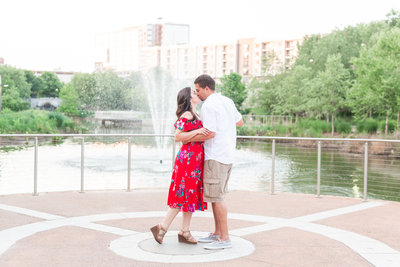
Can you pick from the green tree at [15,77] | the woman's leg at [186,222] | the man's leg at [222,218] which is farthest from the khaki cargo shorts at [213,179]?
the green tree at [15,77]

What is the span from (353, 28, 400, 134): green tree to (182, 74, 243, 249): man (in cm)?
3326

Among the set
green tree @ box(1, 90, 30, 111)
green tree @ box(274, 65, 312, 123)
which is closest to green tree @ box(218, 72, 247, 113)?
green tree @ box(274, 65, 312, 123)

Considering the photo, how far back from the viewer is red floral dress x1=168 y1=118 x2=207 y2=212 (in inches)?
199

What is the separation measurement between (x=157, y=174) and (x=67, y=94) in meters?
60.3

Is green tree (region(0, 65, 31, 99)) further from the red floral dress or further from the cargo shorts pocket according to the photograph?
the cargo shorts pocket

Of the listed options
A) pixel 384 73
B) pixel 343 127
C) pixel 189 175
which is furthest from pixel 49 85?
pixel 189 175

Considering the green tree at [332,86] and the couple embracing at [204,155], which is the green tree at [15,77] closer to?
A: the green tree at [332,86]

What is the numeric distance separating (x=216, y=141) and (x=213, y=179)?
38 cm

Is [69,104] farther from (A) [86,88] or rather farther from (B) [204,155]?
(B) [204,155]

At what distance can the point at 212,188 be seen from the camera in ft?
16.3

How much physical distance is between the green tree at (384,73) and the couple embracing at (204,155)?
33.3 meters

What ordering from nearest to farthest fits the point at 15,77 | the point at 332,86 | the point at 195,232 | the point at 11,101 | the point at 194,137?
the point at 194,137 → the point at 195,232 → the point at 332,86 → the point at 11,101 → the point at 15,77

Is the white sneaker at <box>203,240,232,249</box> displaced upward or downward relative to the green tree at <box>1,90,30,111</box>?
downward

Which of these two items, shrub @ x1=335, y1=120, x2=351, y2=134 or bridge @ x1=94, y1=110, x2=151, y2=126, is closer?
shrub @ x1=335, y1=120, x2=351, y2=134
